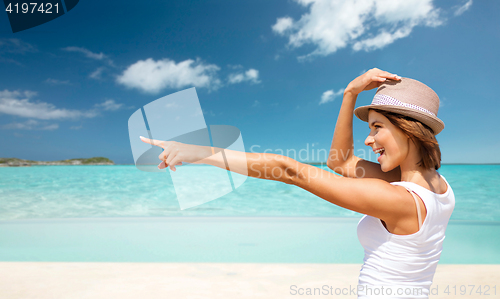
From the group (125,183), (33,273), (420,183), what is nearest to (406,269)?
(420,183)

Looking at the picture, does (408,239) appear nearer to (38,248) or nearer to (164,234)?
(164,234)

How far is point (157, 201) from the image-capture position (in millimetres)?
8969

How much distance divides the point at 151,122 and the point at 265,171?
95 cm

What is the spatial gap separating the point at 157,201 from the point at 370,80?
29.2 feet

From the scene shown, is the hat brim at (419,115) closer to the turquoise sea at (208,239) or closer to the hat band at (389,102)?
the hat band at (389,102)

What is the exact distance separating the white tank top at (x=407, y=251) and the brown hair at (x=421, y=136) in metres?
0.11

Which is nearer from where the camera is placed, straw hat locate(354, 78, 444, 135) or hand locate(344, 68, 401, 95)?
straw hat locate(354, 78, 444, 135)

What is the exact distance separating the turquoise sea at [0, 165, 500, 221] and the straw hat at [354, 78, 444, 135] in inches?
272

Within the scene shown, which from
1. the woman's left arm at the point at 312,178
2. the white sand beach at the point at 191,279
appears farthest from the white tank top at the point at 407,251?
the white sand beach at the point at 191,279

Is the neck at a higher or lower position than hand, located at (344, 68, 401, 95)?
lower

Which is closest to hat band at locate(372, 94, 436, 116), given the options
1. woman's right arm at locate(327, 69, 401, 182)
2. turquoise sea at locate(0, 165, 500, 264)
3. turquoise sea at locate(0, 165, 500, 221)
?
woman's right arm at locate(327, 69, 401, 182)

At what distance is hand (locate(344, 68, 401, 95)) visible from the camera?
931 millimetres

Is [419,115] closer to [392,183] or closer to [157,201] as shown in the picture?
[392,183]

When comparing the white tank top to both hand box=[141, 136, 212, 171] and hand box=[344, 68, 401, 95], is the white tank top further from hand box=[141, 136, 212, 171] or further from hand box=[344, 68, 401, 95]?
hand box=[141, 136, 212, 171]
